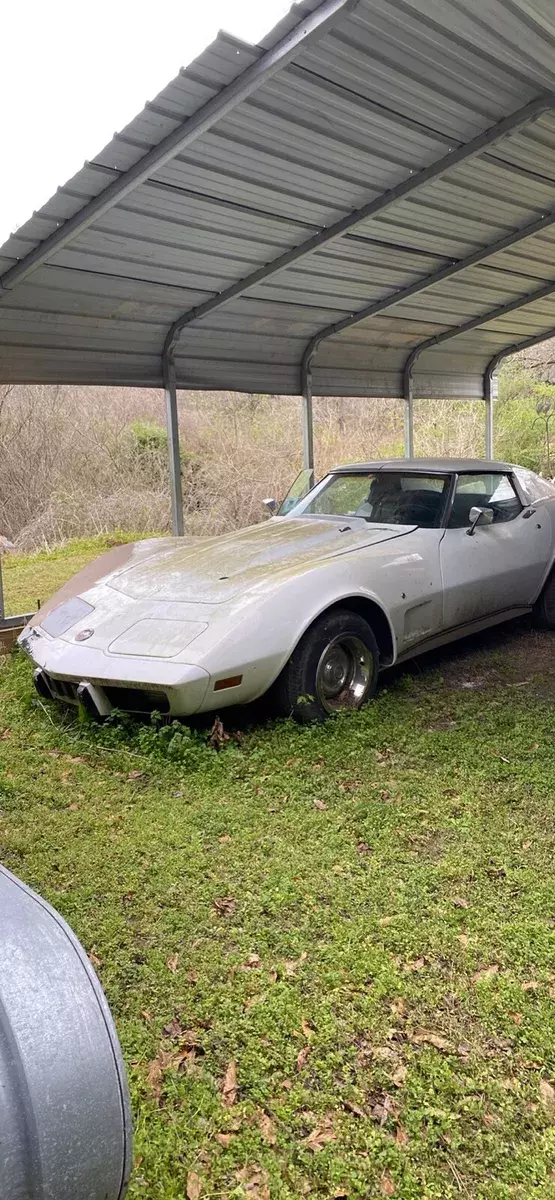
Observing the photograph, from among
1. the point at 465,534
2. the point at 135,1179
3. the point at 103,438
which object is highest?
the point at 103,438

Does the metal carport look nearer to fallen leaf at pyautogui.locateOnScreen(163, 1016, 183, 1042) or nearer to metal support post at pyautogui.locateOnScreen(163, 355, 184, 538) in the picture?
metal support post at pyautogui.locateOnScreen(163, 355, 184, 538)

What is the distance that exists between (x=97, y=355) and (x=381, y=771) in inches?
212

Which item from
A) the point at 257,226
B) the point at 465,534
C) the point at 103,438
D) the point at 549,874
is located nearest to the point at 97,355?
the point at 257,226

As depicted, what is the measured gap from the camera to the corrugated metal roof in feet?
15.5

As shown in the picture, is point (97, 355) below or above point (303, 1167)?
above

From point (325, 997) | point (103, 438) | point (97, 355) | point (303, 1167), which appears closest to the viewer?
point (303, 1167)

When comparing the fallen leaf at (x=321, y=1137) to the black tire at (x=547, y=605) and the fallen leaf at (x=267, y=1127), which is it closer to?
the fallen leaf at (x=267, y=1127)

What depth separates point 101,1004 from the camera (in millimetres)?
1352

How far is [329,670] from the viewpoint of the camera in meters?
4.58

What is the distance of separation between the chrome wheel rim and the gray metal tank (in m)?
3.18

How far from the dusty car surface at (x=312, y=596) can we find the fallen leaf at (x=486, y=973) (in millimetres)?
1877

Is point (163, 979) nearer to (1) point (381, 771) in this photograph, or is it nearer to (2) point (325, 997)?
(2) point (325, 997)

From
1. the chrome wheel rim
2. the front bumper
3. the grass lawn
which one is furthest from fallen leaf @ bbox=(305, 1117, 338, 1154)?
the chrome wheel rim

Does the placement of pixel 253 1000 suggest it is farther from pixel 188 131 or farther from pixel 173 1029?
pixel 188 131
